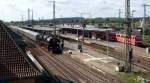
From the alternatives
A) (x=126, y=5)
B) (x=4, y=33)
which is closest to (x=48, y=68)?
(x=126, y=5)

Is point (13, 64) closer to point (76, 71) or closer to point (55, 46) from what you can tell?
point (76, 71)

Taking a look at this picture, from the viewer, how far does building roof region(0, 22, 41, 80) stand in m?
26.1

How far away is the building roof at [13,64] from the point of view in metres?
26.1

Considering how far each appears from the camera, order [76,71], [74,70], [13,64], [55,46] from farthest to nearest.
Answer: [55,46], [74,70], [76,71], [13,64]

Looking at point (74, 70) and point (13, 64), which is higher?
point (13, 64)

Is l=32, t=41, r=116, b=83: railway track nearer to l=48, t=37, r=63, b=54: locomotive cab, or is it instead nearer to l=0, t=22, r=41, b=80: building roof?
l=48, t=37, r=63, b=54: locomotive cab

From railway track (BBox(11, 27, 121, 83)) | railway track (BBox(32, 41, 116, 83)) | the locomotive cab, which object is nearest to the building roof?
railway track (BBox(11, 27, 121, 83))

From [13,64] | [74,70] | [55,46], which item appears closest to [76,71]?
[74,70]

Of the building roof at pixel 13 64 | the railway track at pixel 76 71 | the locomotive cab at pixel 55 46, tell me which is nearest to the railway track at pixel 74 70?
the railway track at pixel 76 71

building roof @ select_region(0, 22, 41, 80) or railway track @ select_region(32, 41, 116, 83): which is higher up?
building roof @ select_region(0, 22, 41, 80)

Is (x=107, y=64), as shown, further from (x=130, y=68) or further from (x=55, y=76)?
(x=55, y=76)

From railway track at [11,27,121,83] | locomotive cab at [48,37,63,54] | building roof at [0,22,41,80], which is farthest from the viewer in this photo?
→ locomotive cab at [48,37,63,54]

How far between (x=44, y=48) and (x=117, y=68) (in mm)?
33430

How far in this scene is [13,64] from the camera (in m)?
26.6
